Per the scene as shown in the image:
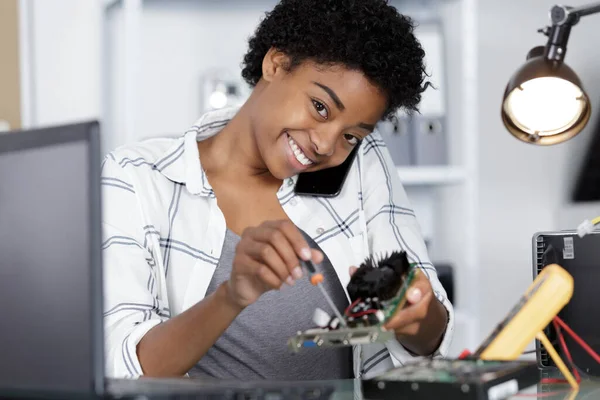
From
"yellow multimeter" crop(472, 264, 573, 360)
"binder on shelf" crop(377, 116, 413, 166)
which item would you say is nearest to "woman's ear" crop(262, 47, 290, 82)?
"yellow multimeter" crop(472, 264, 573, 360)

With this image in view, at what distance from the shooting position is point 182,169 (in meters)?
1.40

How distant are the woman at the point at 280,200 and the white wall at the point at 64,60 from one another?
107 centimetres

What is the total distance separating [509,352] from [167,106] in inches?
74.3

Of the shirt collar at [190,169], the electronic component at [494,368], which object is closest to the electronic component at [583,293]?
the electronic component at [494,368]

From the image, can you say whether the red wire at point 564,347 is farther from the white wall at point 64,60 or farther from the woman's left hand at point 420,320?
the white wall at point 64,60

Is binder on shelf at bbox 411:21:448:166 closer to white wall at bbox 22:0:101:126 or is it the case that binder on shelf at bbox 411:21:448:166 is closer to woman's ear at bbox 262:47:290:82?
white wall at bbox 22:0:101:126

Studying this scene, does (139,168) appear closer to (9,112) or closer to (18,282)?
(18,282)

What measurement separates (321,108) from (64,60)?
153 centimetres

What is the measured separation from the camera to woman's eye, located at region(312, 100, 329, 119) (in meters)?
1.28

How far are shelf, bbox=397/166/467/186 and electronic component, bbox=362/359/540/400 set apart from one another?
160 cm

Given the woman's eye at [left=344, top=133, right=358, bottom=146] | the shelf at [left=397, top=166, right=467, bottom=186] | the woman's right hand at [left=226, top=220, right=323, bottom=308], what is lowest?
the woman's right hand at [left=226, top=220, right=323, bottom=308]

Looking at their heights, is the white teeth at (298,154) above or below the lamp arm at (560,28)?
below

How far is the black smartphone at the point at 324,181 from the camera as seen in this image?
1481 millimetres

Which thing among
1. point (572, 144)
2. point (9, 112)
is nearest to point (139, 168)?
point (9, 112)
